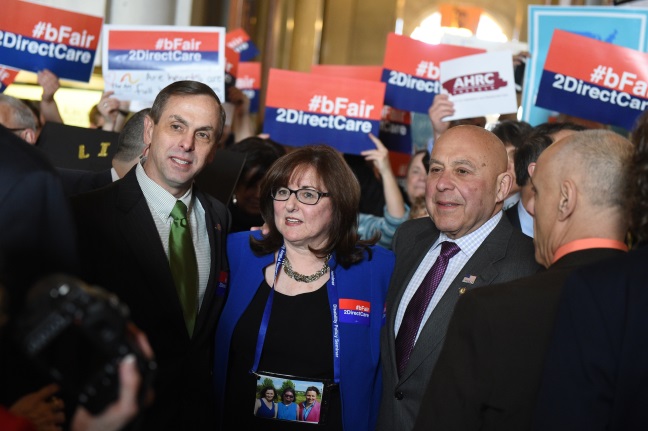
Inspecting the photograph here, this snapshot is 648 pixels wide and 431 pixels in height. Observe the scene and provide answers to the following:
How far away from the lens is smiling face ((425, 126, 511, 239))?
318cm

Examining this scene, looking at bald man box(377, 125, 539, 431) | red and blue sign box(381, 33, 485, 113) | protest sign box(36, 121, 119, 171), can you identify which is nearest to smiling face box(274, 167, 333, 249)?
bald man box(377, 125, 539, 431)

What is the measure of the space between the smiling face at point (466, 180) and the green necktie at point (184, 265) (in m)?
0.90

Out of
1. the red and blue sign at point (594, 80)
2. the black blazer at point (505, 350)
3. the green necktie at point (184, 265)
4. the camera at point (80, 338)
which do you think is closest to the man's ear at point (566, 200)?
the black blazer at point (505, 350)

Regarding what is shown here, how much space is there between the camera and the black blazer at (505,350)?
2.17 m

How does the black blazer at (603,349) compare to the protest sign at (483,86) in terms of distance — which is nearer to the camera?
the black blazer at (603,349)

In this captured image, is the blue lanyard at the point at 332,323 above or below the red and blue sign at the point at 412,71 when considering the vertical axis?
below

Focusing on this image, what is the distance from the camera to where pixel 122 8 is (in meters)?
8.05

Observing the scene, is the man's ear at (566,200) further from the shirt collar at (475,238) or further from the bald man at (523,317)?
the shirt collar at (475,238)

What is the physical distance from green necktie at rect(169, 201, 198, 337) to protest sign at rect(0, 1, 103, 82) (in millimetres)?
2882

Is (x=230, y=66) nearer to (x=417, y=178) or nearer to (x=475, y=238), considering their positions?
(x=417, y=178)

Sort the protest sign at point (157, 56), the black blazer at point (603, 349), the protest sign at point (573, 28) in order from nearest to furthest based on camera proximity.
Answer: the black blazer at point (603, 349) → the protest sign at point (573, 28) → the protest sign at point (157, 56)

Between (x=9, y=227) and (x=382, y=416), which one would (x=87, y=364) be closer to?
(x=9, y=227)

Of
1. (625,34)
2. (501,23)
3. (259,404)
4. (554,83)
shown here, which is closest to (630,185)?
(259,404)

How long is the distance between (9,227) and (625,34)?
4905 mm
